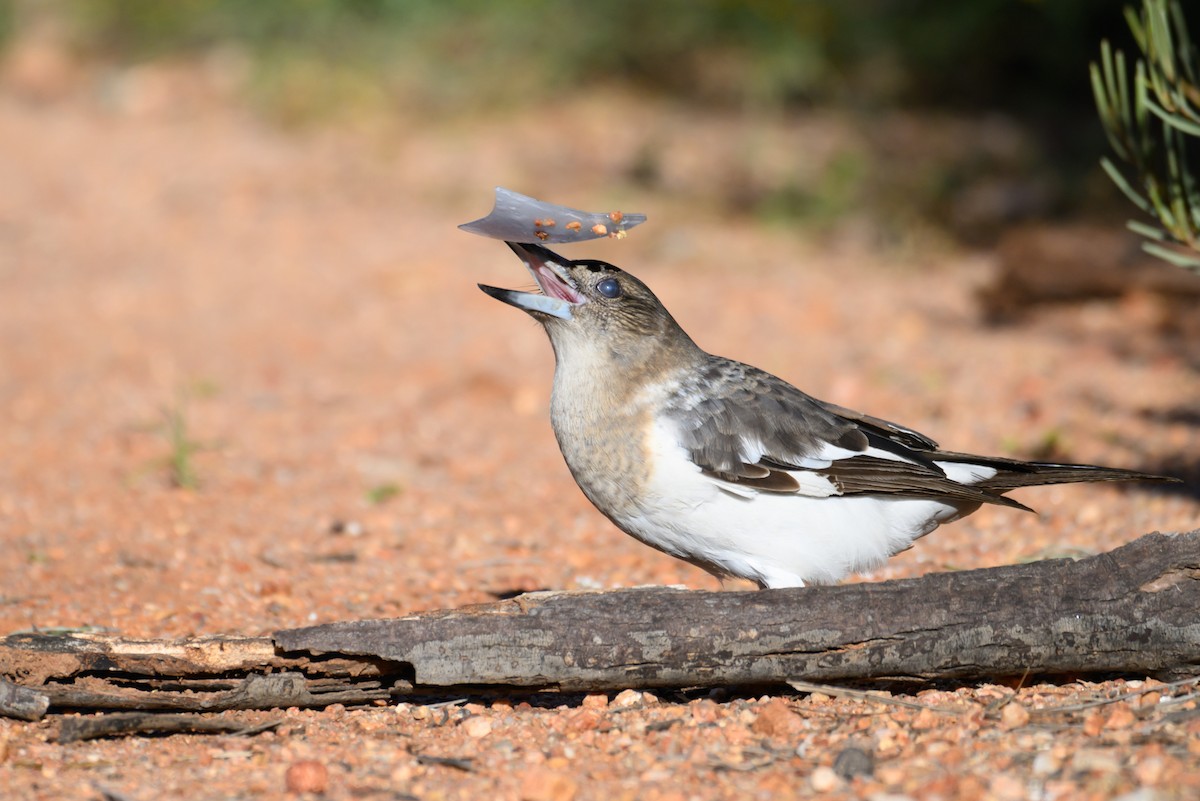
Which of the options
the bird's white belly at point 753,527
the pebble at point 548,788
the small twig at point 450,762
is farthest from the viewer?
the bird's white belly at point 753,527

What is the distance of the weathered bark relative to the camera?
3934 millimetres

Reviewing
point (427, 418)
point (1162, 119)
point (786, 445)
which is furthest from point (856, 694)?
point (427, 418)

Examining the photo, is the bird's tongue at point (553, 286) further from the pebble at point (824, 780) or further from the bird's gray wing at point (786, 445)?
the pebble at point (824, 780)

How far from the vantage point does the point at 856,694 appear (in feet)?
13.4

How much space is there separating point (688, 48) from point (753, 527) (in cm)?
1105

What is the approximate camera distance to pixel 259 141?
1442 centimetres

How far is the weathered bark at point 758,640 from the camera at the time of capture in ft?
12.9

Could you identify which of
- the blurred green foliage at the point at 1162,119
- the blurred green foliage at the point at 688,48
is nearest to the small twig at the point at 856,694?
the blurred green foliage at the point at 1162,119

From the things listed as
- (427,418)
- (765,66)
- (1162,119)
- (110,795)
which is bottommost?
(427,418)

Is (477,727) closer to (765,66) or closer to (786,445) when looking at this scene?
(786,445)

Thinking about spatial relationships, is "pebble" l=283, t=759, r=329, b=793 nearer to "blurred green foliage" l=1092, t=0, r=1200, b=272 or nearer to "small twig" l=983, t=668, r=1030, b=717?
"small twig" l=983, t=668, r=1030, b=717

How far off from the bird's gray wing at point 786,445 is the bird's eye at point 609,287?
1.38 ft

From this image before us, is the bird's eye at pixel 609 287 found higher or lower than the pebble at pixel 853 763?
higher

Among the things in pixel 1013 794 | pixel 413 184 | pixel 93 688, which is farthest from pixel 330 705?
pixel 413 184
